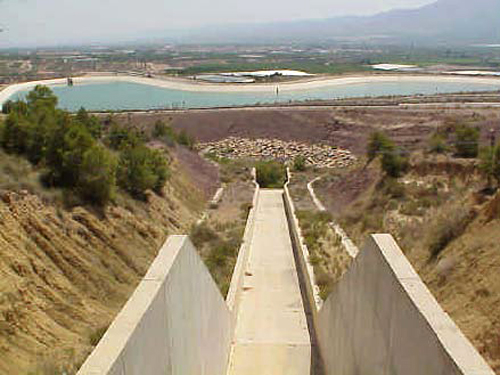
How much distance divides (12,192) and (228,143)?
4197 cm

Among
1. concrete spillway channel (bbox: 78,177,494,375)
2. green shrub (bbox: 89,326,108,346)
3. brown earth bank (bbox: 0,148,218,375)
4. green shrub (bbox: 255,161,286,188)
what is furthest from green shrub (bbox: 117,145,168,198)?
green shrub (bbox: 255,161,286,188)

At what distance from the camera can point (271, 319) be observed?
1064cm

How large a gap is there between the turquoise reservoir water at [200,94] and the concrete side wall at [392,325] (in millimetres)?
75766

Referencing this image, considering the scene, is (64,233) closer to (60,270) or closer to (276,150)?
(60,270)

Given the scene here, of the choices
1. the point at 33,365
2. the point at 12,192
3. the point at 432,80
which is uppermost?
the point at 12,192

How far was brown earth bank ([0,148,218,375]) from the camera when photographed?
7883mm

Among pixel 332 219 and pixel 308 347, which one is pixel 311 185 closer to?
pixel 332 219

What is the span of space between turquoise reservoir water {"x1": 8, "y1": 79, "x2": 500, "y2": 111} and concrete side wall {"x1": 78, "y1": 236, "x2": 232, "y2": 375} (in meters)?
75.3

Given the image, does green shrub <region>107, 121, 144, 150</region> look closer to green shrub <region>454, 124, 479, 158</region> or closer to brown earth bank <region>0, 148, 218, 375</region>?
brown earth bank <region>0, 148, 218, 375</region>

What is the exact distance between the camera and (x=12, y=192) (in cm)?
1224

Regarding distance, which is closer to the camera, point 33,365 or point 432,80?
point 33,365

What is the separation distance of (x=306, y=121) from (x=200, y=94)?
4229cm

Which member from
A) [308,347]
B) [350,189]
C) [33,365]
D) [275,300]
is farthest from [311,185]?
[33,365]

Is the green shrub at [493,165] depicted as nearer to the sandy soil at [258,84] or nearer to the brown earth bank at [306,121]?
the brown earth bank at [306,121]
